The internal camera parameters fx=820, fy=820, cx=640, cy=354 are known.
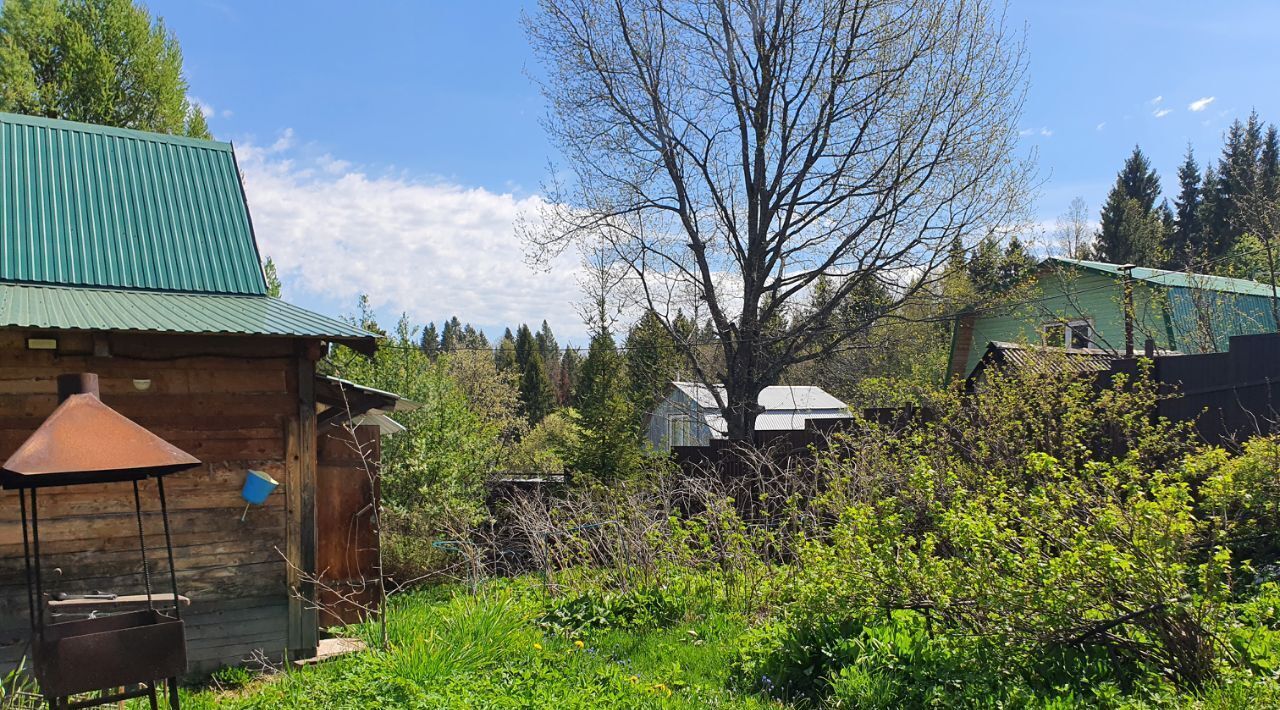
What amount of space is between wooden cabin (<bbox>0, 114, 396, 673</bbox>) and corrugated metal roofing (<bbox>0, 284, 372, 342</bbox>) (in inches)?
0.7

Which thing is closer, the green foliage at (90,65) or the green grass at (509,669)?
the green grass at (509,669)

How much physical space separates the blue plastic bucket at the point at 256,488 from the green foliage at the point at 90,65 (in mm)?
15628

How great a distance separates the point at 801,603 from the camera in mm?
5395

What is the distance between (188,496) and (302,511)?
2.89 feet

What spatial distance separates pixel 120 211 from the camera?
8031 millimetres

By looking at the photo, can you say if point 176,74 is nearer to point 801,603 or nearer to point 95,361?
point 95,361

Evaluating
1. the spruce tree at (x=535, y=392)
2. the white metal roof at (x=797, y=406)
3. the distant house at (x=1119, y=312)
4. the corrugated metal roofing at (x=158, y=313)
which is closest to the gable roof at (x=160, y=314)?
the corrugated metal roofing at (x=158, y=313)

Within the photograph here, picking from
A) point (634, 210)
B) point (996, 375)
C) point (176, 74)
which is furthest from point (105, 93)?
point (996, 375)

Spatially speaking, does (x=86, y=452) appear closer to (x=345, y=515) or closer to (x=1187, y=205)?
(x=345, y=515)

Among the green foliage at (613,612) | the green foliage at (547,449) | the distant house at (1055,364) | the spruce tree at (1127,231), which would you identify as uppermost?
the spruce tree at (1127,231)

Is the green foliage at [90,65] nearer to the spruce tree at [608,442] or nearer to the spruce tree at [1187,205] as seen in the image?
the spruce tree at [608,442]

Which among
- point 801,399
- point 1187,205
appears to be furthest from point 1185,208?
point 801,399

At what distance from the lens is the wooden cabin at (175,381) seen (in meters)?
6.26

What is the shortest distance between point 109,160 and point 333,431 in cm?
362
